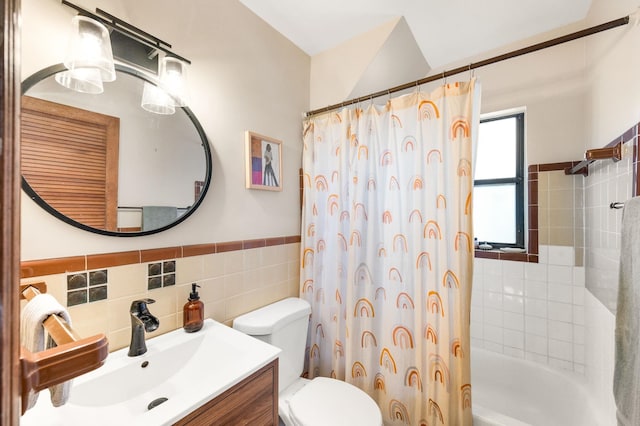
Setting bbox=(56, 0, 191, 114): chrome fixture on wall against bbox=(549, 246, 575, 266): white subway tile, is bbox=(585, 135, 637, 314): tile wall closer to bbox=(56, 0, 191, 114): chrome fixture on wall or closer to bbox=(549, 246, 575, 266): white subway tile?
bbox=(549, 246, 575, 266): white subway tile

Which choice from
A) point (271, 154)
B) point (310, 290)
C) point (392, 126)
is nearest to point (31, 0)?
point (271, 154)

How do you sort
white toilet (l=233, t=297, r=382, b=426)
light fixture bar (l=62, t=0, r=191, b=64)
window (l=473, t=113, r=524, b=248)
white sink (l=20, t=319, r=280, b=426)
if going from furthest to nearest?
window (l=473, t=113, r=524, b=248) → white toilet (l=233, t=297, r=382, b=426) → light fixture bar (l=62, t=0, r=191, b=64) → white sink (l=20, t=319, r=280, b=426)

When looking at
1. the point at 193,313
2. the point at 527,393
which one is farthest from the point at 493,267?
the point at 193,313

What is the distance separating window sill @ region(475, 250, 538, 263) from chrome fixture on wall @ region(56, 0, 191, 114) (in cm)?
218

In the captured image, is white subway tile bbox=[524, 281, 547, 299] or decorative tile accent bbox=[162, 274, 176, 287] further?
white subway tile bbox=[524, 281, 547, 299]

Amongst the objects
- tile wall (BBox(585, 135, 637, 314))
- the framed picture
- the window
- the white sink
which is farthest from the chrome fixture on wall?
the window

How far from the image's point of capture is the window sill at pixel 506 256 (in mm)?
1813

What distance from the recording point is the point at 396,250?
148cm

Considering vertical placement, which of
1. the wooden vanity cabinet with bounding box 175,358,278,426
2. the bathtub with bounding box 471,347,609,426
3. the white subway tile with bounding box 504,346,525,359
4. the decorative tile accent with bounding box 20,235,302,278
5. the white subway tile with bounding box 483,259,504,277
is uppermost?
the decorative tile accent with bounding box 20,235,302,278

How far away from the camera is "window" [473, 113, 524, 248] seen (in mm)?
2031

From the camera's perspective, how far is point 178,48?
1.24 m

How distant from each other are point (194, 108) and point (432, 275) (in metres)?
1.46

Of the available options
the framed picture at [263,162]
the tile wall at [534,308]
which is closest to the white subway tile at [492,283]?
A: the tile wall at [534,308]

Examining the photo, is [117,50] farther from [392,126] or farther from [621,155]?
[621,155]
